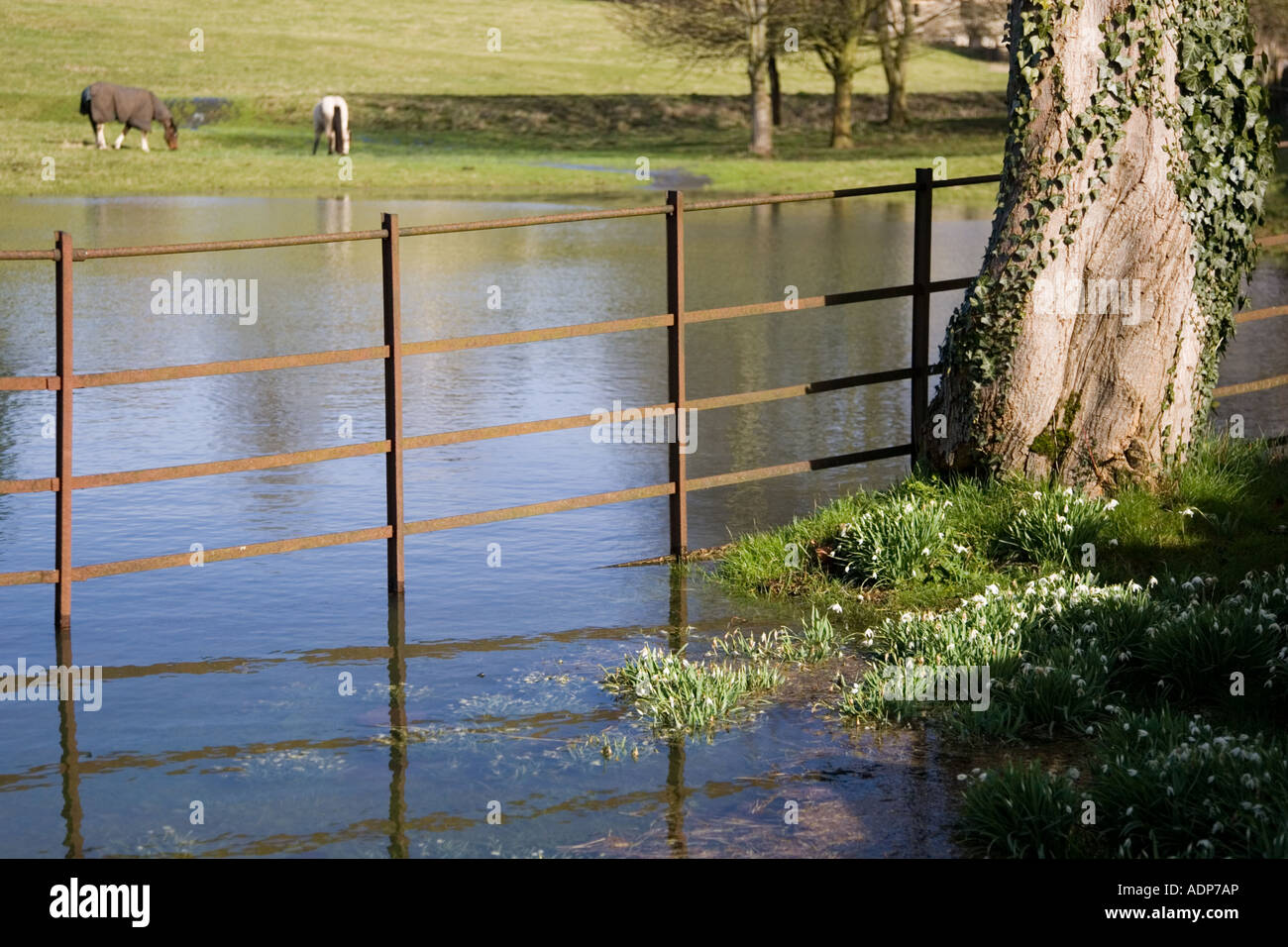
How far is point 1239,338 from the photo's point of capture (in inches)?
633

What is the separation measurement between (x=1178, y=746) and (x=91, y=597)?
521cm

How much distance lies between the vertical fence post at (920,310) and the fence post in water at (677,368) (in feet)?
4.19

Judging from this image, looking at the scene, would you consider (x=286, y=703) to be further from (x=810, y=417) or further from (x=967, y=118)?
(x=967, y=118)

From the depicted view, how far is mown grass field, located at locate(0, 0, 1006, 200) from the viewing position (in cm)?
3503

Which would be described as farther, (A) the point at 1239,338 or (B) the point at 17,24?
(B) the point at 17,24

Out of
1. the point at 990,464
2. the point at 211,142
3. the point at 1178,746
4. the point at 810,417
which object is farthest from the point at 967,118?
the point at 1178,746

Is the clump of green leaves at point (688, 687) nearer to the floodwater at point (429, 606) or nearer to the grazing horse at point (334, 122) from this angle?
the floodwater at point (429, 606)

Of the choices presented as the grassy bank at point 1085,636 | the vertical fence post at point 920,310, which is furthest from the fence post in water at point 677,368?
the vertical fence post at point 920,310

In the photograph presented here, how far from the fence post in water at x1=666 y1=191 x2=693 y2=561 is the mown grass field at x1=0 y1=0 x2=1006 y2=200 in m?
23.7

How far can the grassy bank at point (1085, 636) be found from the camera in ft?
17.3

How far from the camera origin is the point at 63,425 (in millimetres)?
7582

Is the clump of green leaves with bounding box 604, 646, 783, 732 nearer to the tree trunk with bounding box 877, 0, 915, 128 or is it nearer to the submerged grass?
the submerged grass

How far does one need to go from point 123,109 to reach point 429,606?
3459 cm

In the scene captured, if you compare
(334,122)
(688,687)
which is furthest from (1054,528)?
(334,122)
